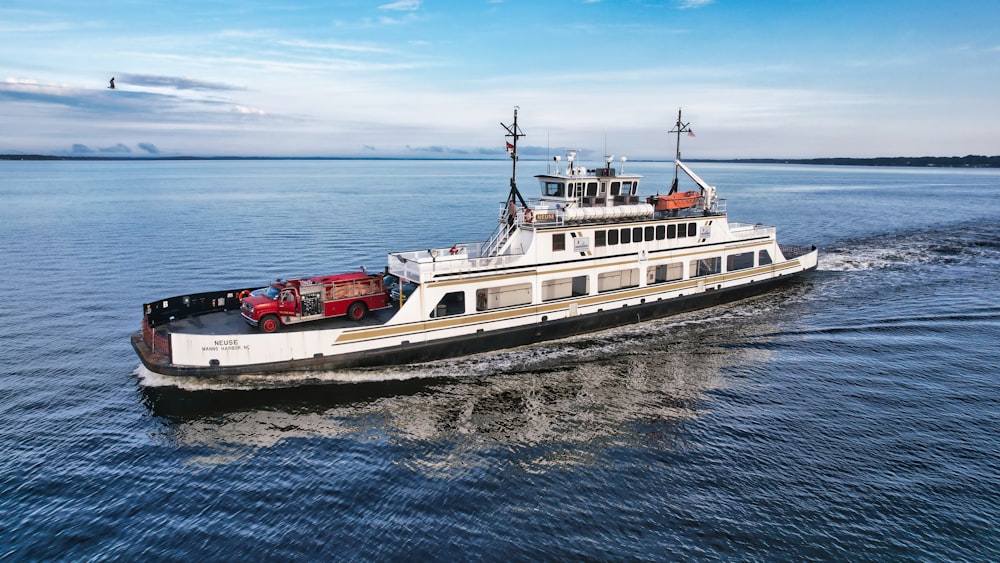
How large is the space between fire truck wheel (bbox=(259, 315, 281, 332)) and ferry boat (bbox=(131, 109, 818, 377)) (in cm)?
31

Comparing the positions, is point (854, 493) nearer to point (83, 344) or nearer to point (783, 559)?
point (783, 559)

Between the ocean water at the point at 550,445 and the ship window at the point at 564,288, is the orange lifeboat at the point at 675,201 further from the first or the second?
the ship window at the point at 564,288

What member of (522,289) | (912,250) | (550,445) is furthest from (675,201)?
(912,250)

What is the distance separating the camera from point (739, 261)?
36.8 meters

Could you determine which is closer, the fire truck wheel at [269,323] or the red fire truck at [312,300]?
the fire truck wheel at [269,323]

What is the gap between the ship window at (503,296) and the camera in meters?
27.0

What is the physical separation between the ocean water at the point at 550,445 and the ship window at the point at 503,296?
2356 millimetres

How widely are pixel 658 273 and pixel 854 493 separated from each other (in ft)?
57.0

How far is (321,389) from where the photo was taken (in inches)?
908

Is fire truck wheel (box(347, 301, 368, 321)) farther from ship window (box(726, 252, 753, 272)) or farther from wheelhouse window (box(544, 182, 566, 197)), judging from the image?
ship window (box(726, 252, 753, 272))

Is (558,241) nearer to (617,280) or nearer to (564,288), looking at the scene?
(564,288)

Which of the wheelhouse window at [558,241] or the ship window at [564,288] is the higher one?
the wheelhouse window at [558,241]

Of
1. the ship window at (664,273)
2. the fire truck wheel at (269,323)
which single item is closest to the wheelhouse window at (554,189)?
the ship window at (664,273)

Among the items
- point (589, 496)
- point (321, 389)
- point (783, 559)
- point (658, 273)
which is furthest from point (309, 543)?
point (658, 273)
